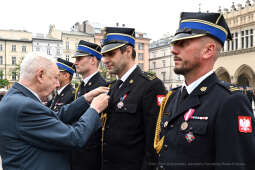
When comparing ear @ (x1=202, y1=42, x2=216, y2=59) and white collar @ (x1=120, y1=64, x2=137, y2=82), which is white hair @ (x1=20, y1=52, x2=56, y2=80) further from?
ear @ (x1=202, y1=42, x2=216, y2=59)

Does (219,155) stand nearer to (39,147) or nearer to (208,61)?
(208,61)

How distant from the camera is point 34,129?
2404mm

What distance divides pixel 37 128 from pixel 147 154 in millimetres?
1400

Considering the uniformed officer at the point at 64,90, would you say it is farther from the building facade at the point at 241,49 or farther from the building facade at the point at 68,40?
the building facade at the point at 68,40

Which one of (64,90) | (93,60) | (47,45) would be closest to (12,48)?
(47,45)

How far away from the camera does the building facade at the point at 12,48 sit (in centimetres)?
5088

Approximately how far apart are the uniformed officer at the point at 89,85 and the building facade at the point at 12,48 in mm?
49352

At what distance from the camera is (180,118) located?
245 cm

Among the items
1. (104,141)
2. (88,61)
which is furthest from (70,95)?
(104,141)

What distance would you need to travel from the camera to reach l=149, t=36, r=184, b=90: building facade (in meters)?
62.5

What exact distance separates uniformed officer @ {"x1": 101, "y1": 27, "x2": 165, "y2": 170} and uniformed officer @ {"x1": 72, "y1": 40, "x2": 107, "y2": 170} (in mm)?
421

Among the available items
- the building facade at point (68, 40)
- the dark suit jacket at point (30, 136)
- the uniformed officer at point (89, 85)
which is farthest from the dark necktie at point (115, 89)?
the building facade at point (68, 40)

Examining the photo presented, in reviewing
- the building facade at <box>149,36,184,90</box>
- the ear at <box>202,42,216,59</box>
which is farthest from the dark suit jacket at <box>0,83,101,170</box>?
the building facade at <box>149,36,184,90</box>

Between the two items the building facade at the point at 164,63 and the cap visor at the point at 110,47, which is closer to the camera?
the cap visor at the point at 110,47
